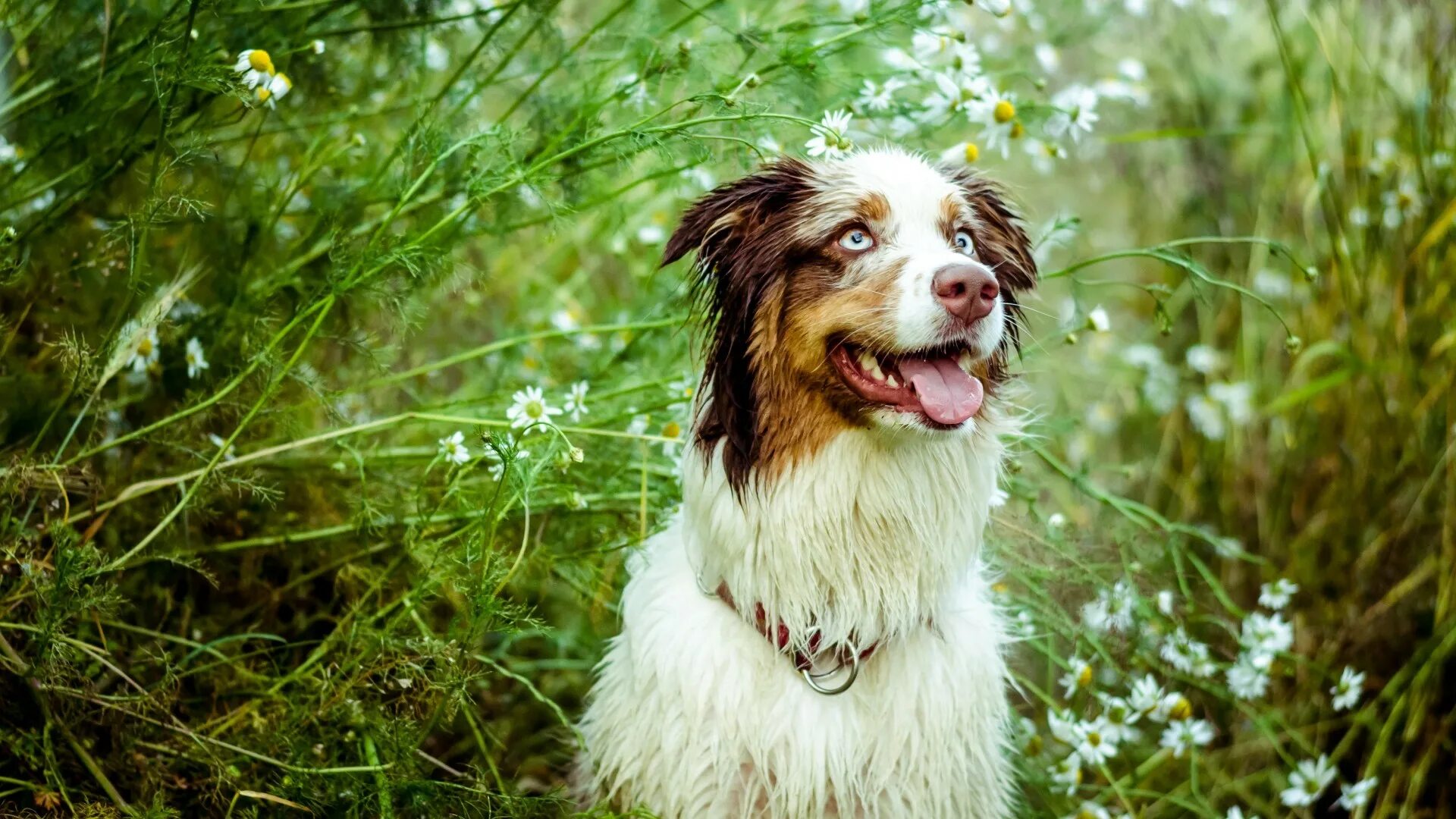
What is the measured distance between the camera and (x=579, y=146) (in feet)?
8.16

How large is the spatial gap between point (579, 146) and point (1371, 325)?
293 centimetres

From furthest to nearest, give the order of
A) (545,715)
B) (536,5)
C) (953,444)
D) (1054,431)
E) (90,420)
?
(545,715), (1054,431), (536,5), (90,420), (953,444)

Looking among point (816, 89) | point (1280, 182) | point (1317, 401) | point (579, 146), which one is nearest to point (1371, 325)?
point (1317, 401)

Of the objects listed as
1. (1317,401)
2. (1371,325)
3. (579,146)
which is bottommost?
(1317,401)

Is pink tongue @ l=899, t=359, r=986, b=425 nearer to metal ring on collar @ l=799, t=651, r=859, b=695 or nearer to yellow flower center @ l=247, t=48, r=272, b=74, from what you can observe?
metal ring on collar @ l=799, t=651, r=859, b=695

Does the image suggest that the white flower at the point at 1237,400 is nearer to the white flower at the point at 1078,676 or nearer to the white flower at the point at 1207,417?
the white flower at the point at 1207,417

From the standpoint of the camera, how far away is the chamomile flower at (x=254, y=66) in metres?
2.45

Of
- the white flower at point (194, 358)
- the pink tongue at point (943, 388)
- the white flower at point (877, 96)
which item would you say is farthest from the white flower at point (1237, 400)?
the white flower at point (194, 358)

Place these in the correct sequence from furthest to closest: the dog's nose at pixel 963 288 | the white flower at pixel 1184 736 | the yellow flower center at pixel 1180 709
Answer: the white flower at pixel 1184 736
the yellow flower center at pixel 1180 709
the dog's nose at pixel 963 288

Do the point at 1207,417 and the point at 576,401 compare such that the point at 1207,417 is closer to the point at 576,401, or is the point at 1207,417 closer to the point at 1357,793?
the point at 1357,793

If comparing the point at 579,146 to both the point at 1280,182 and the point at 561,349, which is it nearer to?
the point at 561,349

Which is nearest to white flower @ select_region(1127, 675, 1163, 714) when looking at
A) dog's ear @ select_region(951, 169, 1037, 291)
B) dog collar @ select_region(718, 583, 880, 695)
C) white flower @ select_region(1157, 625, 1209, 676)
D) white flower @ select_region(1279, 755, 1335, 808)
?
white flower @ select_region(1157, 625, 1209, 676)

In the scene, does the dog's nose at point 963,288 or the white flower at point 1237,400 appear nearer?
the dog's nose at point 963,288

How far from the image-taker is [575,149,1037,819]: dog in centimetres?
252
